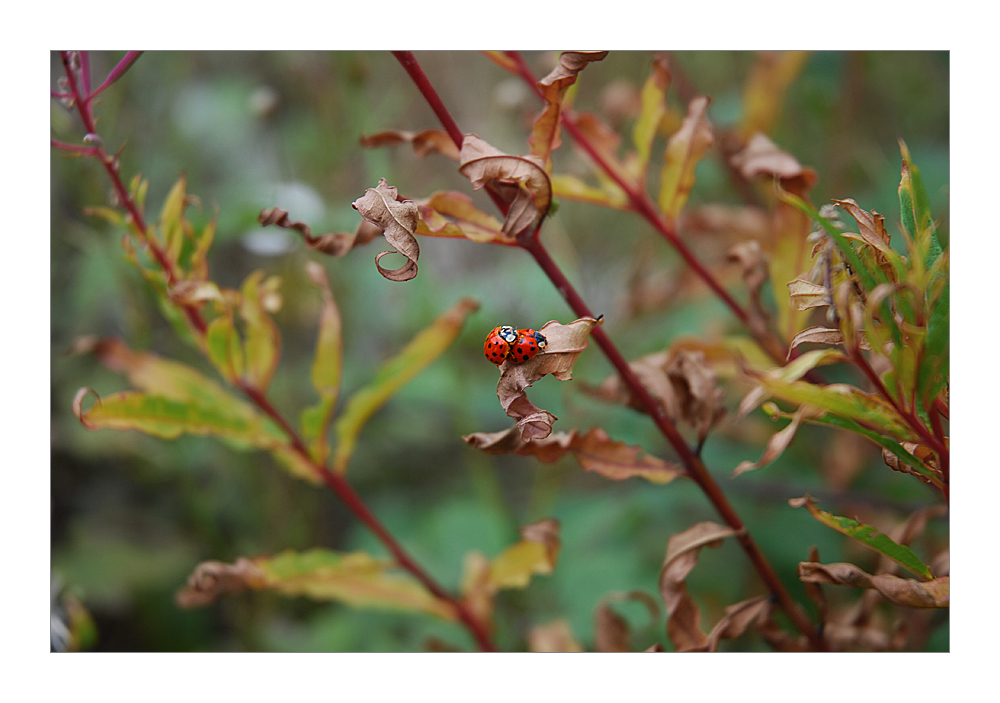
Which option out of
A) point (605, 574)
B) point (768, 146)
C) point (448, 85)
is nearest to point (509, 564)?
point (605, 574)

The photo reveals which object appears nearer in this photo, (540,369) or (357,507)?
(540,369)

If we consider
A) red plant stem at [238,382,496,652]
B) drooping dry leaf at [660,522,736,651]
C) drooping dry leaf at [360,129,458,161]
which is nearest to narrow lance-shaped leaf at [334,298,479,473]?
red plant stem at [238,382,496,652]

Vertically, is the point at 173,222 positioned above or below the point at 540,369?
above

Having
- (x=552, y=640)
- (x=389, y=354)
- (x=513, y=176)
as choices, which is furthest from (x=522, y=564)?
(x=389, y=354)

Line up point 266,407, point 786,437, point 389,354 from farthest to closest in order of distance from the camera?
point 389,354
point 266,407
point 786,437

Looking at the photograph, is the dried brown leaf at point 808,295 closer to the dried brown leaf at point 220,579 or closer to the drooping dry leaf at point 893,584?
the drooping dry leaf at point 893,584

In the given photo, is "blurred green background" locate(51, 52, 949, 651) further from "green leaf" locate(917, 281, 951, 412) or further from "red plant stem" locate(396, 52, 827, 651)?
"green leaf" locate(917, 281, 951, 412)

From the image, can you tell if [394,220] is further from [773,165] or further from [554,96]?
[773,165]
